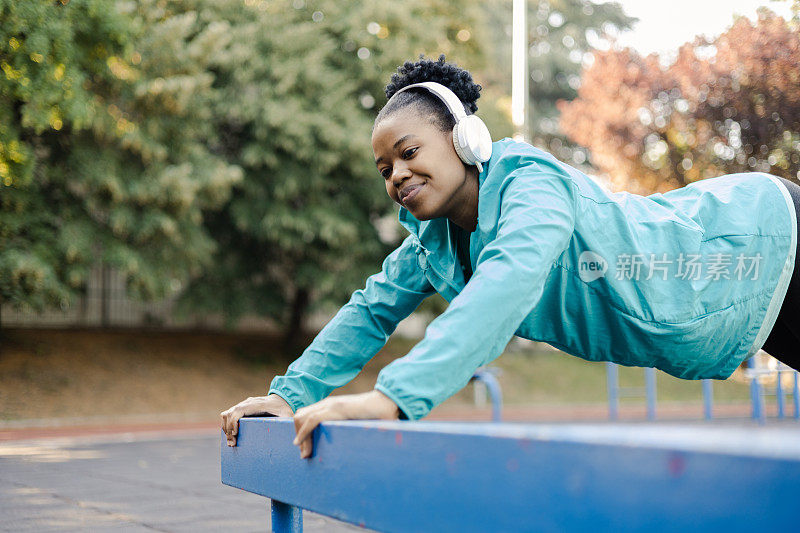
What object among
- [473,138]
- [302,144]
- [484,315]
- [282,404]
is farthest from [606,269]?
[302,144]

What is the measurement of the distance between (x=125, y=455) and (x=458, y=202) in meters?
6.85

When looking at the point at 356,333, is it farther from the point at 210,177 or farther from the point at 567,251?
the point at 210,177

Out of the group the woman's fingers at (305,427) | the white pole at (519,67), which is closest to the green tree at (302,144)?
the white pole at (519,67)

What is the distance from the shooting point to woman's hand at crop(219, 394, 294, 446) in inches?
76.5

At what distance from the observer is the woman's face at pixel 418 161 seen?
1938 mm

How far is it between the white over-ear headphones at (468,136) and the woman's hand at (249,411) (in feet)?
2.50

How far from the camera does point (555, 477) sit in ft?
3.00

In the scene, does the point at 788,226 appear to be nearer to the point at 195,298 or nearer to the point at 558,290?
the point at 558,290

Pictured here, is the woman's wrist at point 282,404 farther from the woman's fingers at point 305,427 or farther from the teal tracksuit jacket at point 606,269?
the woman's fingers at point 305,427

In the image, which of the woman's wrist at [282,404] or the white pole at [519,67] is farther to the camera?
the white pole at [519,67]

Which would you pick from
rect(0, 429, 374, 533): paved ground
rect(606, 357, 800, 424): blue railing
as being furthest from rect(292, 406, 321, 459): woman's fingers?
rect(606, 357, 800, 424): blue railing

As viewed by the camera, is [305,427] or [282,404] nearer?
[305,427]

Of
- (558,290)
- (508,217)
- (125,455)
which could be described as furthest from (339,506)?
(125,455)

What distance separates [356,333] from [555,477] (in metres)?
1.33
